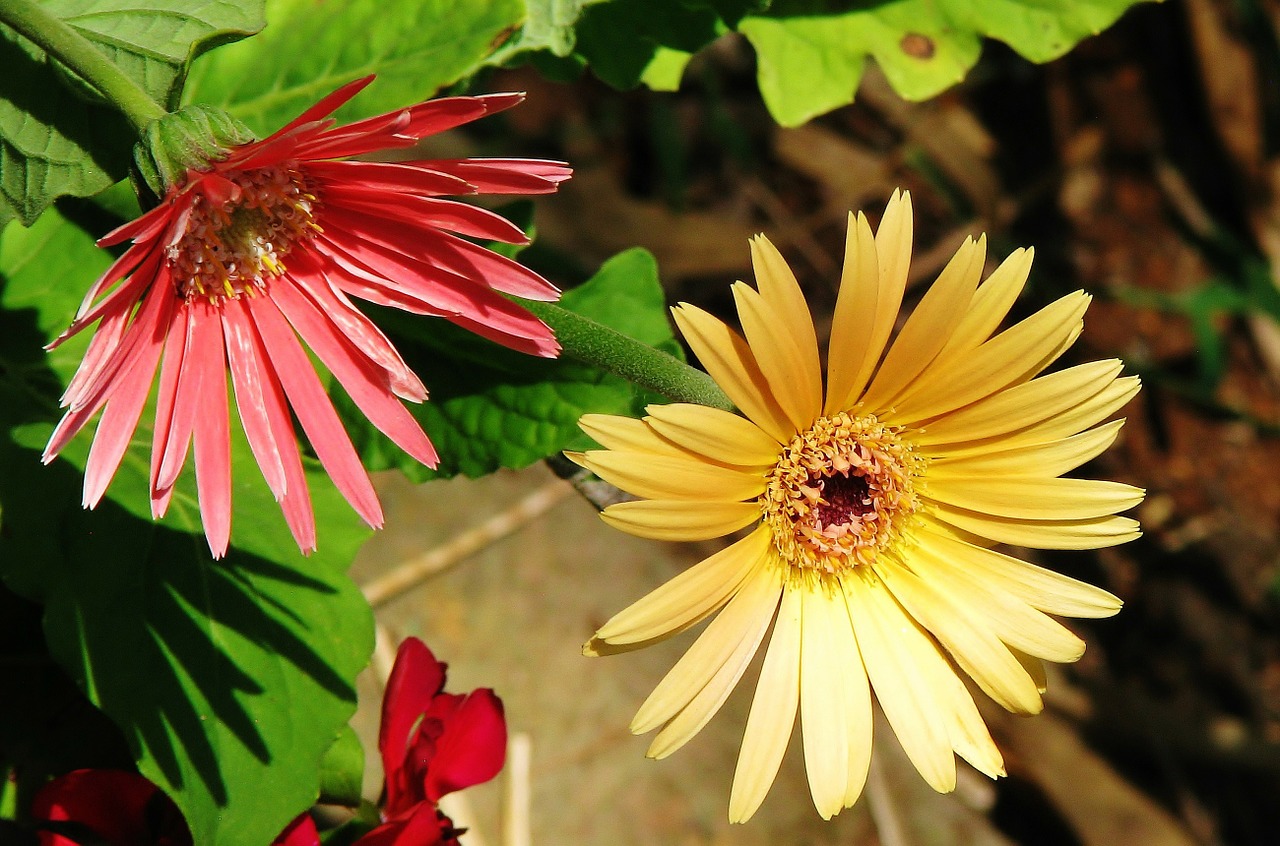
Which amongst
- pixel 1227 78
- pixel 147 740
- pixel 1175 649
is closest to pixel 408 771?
pixel 147 740

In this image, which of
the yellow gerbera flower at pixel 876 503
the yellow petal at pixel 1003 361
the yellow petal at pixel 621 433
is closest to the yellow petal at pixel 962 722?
the yellow gerbera flower at pixel 876 503

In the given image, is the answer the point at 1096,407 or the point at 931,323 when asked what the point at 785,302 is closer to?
the point at 931,323

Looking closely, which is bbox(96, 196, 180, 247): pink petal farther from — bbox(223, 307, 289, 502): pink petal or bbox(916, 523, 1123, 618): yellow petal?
bbox(916, 523, 1123, 618): yellow petal

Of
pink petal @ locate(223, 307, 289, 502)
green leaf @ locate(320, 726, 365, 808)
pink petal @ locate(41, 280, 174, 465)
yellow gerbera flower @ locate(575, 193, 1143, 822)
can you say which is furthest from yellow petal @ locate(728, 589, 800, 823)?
pink petal @ locate(41, 280, 174, 465)

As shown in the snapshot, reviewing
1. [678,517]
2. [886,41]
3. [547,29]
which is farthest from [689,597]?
[886,41]

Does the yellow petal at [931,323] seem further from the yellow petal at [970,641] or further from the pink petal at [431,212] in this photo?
the pink petal at [431,212]
